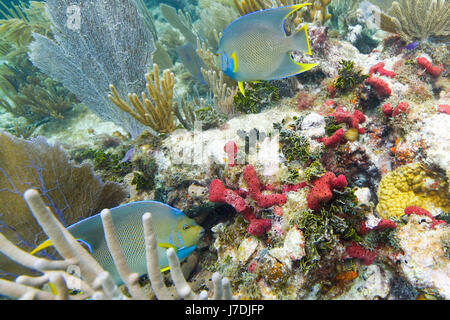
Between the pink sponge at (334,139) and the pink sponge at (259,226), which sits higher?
the pink sponge at (334,139)

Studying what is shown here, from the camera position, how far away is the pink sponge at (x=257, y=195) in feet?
6.59

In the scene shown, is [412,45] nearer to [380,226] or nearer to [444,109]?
[444,109]

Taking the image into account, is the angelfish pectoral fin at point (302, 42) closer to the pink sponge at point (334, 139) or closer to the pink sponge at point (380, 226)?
the pink sponge at point (334, 139)

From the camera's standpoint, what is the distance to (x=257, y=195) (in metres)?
2.06

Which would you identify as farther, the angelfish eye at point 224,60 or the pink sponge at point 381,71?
the pink sponge at point 381,71

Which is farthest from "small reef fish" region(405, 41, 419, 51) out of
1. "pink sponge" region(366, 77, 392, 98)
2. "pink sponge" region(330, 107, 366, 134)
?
"pink sponge" region(330, 107, 366, 134)

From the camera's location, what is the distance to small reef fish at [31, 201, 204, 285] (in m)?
1.69

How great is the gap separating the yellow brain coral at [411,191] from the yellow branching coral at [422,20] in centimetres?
229

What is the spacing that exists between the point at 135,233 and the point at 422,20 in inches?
180

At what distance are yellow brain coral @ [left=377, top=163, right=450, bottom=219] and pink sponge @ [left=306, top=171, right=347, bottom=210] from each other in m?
0.83

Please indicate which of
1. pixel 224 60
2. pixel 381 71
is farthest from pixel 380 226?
pixel 381 71

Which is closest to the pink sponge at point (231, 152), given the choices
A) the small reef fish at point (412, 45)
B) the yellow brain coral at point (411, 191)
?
the yellow brain coral at point (411, 191)

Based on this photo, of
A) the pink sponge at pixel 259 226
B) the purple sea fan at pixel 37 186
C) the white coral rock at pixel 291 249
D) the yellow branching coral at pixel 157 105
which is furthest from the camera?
the yellow branching coral at pixel 157 105
